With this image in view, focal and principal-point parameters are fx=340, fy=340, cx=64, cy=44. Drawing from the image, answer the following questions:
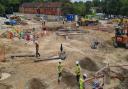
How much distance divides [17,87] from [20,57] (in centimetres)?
905

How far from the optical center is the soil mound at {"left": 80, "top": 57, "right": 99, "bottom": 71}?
28822 millimetres

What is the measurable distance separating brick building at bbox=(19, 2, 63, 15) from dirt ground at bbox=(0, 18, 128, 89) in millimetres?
49677

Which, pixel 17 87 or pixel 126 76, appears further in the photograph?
pixel 126 76

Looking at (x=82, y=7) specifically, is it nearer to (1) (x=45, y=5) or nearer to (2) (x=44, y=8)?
(1) (x=45, y=5)

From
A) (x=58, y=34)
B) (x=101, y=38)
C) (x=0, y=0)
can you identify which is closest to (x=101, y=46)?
(x=101, y=38)

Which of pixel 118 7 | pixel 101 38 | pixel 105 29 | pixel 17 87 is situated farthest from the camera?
pixel 118 7

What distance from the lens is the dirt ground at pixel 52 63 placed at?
23.9m

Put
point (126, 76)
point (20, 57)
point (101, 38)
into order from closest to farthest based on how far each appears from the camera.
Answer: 1. point (126, 76)
2. point (20, 57)
3. point (101, 38)

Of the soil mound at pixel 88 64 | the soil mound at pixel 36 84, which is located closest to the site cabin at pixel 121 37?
the soil mound at pixel 88 64

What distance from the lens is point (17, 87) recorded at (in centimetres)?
2291

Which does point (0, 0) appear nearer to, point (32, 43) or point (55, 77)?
point (32, 43)

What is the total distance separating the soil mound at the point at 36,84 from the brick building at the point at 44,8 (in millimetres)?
69784

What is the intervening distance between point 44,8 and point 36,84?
77027 millimetres

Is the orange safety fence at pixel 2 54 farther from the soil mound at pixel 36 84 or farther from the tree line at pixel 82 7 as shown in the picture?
the tree line at pixel 82 7
